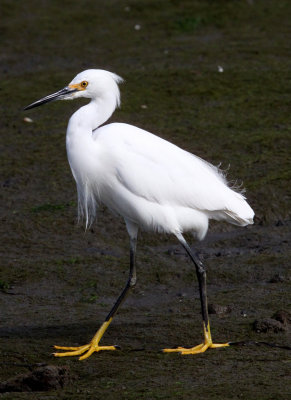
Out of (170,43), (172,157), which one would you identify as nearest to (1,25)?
(170,43)

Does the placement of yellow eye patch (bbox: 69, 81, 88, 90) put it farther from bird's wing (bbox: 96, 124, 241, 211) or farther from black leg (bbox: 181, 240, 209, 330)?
black leg (bbox: 181, 240, 209, 330)

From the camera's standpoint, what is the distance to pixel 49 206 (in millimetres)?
7195

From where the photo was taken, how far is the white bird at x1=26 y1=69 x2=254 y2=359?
5.07 m

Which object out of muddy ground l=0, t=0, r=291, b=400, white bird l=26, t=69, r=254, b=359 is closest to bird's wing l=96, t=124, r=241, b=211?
white bird l=26, t=69, r=254, b=359

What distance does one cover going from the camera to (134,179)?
509 centimetres

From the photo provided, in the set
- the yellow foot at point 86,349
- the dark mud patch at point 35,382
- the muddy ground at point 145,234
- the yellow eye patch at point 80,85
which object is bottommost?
the muddy ground at point 145,234

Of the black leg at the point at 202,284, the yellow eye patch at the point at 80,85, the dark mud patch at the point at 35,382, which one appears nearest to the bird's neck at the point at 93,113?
the yellow eye patch at the point at 80,85

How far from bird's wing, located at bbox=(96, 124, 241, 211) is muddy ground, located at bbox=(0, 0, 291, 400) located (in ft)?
2.77

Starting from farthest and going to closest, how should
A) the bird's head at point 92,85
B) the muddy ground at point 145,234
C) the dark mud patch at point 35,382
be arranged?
the bird's head at point 92,85 < the muddy ground at point 145,234 < the dark mud patch at point 35,382

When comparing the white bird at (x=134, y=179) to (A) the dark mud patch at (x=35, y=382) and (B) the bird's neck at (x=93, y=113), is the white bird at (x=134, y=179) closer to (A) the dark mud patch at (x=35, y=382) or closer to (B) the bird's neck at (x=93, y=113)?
(B) the bird's neck at (x=93, y=113)

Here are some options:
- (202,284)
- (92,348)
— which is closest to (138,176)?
(202,284)

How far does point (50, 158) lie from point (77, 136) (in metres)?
3.20

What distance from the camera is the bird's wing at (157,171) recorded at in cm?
509

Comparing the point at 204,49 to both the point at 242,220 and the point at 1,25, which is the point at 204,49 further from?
the point at 242,220
